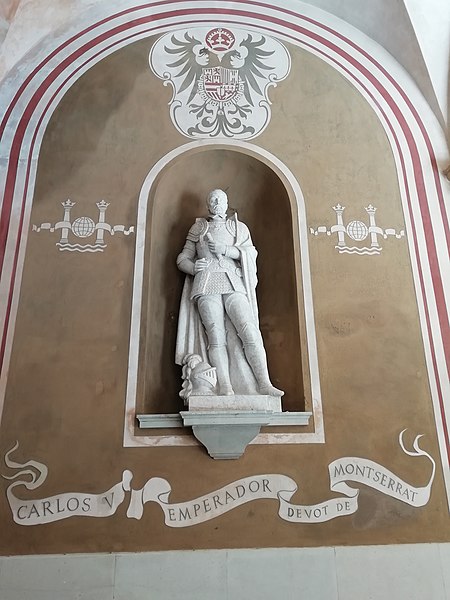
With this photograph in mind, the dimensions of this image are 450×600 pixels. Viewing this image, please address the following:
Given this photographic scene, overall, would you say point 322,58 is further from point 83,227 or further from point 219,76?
point 83,227

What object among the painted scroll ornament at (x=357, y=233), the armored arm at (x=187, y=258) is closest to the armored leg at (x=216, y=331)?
the armored arm at (x=187, y=258)

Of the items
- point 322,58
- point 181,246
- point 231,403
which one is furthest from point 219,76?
point 231,403

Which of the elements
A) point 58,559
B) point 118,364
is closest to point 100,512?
point 58,559

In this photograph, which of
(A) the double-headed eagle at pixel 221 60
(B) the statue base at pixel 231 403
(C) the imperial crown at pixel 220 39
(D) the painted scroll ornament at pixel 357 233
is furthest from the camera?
(C) the imperial crown at pixel 220 39

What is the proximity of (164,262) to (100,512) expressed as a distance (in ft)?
6.31

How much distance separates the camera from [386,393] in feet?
13.5

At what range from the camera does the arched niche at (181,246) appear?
14.1ft

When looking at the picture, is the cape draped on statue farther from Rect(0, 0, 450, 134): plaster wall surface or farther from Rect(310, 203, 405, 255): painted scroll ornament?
Rect(0, 0, 450, 134): plaster wall surface

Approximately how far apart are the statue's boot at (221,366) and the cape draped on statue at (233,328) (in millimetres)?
67

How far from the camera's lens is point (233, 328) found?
4.32 meters

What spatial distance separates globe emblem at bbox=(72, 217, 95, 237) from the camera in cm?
450

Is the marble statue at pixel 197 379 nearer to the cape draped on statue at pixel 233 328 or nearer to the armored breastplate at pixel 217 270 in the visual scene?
the cape draped on statue at pixel 233 328

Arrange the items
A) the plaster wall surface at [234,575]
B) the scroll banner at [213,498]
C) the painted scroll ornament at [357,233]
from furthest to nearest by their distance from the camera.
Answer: the painted scroll ornament at [357,233]
the scroll banner at [213,498]
the plaster wall surface at [234,575]

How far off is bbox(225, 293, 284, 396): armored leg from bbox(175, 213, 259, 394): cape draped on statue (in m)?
0.06
